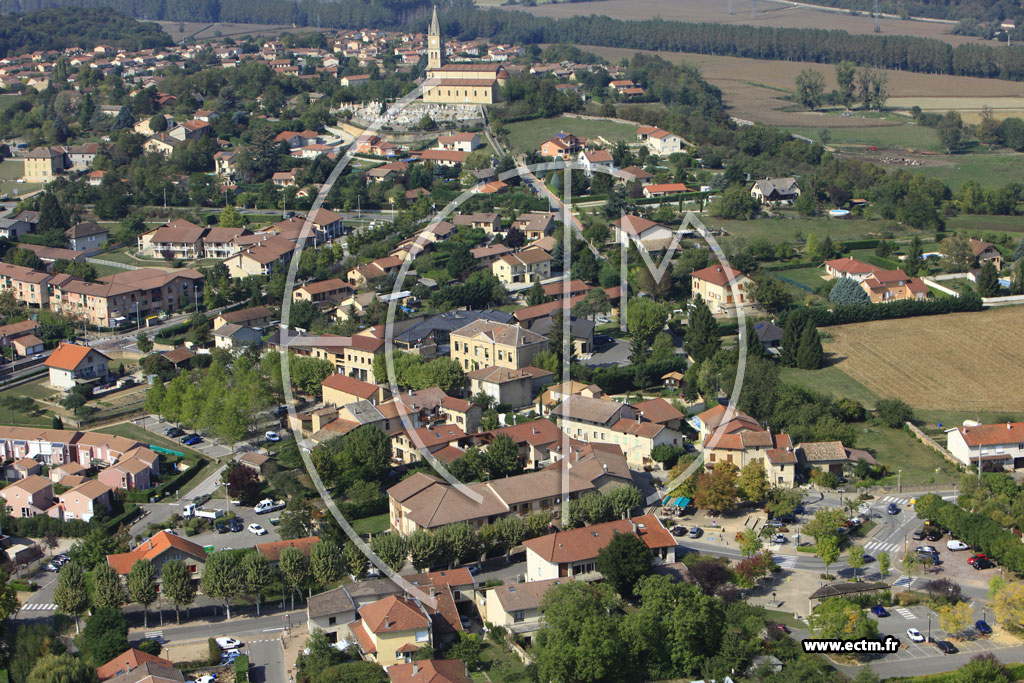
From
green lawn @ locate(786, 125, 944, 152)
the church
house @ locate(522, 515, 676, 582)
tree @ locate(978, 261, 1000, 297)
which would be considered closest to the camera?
house @ locate(522, 515, 676, 582)

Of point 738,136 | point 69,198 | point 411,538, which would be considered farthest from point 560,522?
point 738,136

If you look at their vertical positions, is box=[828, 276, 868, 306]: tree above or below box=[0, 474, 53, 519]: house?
above

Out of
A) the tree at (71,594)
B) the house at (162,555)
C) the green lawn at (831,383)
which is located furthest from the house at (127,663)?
the green lawn at (831,383)

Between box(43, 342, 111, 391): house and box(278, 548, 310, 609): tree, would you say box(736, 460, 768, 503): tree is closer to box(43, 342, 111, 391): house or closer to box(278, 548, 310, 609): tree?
box(278, 548, 310, 609): tree

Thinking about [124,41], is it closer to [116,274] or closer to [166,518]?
[116,274]

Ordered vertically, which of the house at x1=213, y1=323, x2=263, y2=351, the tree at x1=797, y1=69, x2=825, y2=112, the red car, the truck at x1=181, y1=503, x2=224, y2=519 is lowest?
the truck at x1=181, y1=503, x2=224, y2=519

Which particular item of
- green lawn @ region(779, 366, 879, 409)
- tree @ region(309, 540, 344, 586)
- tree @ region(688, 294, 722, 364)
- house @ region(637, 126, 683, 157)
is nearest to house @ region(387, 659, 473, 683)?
tree @ region(309, 540, 344, 586)

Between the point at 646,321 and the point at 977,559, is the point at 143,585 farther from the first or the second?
the point at 646,321
